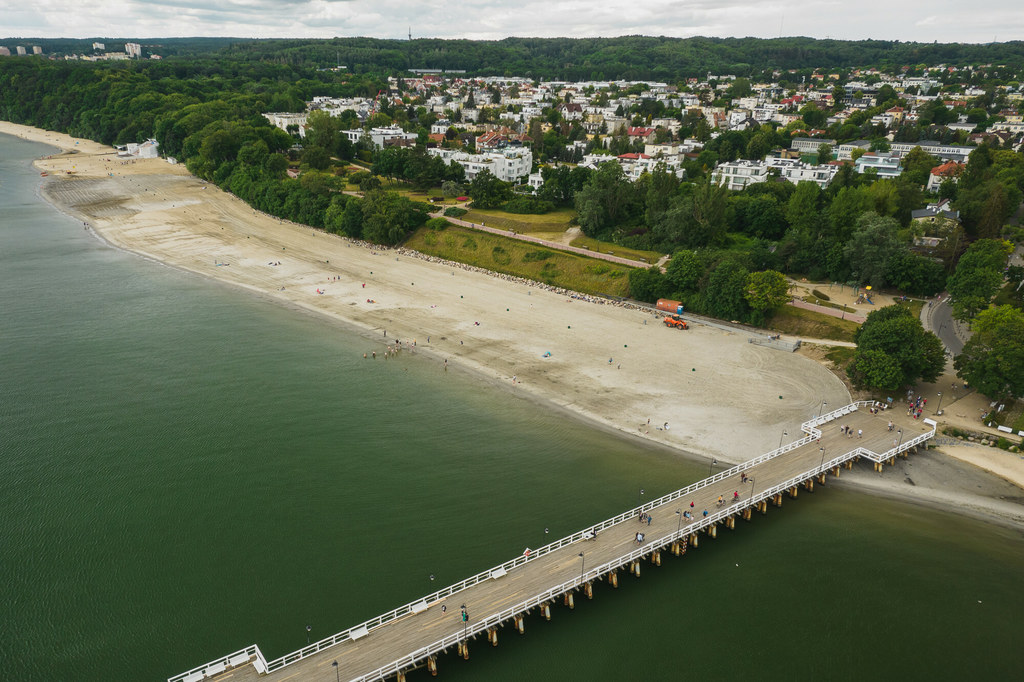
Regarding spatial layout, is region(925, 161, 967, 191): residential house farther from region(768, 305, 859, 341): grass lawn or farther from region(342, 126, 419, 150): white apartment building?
region(342, 126, 419, 150): white apartment building

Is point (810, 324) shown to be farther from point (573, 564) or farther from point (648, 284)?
point (573, 564)

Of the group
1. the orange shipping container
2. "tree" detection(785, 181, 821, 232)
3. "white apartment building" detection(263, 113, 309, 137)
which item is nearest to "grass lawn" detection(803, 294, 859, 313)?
the orange shipping container

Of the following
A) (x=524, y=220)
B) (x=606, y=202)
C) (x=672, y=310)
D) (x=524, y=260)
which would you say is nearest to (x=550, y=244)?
(x=524, y=260)

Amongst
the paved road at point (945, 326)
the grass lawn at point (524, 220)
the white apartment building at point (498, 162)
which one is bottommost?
the paved road at point (945, 326)

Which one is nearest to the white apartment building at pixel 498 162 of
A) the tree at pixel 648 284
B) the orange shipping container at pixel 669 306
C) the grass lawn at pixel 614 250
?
the grass lawn at pixel 614 250

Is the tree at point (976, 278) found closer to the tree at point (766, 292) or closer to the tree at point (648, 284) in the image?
the tree at point (766, 292)

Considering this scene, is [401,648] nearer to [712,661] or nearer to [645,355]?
[712,661]
